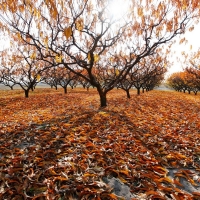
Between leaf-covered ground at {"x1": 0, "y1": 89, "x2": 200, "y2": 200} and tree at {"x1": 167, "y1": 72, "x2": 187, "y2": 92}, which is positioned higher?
tree at {"x1": 167, "y1": 72, "x2": 187, "y2": 92}

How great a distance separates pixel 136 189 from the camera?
3.43 m

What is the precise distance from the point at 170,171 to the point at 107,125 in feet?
12.6

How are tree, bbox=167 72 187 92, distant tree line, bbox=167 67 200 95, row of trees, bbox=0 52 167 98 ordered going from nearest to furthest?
row of trees, bbox=0 52 167 98
distant tree line, bbox=167 67 200 95
tree, bbox=167 72 187 92

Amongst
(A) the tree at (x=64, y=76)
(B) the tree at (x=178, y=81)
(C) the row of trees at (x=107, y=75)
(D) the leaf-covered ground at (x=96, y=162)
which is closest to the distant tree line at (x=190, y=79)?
(B) the tree at (x=178, y=81)

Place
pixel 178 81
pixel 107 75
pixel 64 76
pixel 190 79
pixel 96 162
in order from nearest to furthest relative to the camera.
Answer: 1. pixel 96 162
2. pixel 107 75
3. pixel 64 76
4. pixel 190 79
5. pixel 178 81

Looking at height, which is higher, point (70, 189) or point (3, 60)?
point (3, 60)

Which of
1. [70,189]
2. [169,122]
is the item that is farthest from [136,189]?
[169,122]

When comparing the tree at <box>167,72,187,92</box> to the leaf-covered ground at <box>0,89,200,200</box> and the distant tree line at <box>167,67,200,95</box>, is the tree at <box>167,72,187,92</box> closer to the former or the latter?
the distant tree line at <box>167,67,200,95</box>

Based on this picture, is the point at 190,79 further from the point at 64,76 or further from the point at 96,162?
the point at 96,162

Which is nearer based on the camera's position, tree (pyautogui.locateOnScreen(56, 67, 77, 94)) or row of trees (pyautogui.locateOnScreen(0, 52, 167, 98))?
row of trees (pyautogui.locateOnScreen(0, 52, 167, 98))

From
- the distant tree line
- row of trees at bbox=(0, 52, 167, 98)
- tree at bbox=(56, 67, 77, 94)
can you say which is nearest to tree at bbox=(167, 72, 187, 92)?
the distant tree line

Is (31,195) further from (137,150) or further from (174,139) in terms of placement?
(174,139)

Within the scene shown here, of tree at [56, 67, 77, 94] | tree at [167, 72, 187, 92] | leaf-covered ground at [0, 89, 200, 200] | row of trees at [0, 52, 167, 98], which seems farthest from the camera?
tree at [167, 72, 187, 92]

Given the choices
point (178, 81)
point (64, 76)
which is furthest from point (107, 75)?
point (178, 81)
